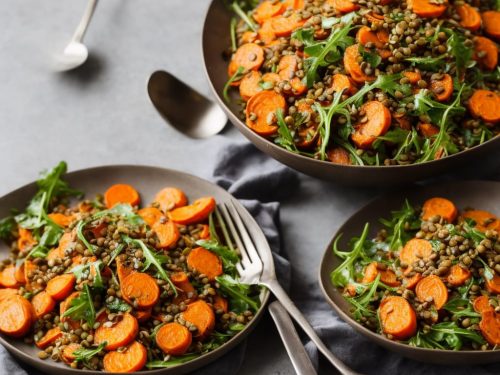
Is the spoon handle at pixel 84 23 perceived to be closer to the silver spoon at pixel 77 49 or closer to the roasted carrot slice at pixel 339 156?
the silver spoon at pixel 77 49

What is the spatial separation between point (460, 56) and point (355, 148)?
2.14ft

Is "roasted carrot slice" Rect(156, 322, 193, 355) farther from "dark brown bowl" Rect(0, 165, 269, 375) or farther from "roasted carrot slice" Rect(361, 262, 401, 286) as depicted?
"roasted carrot slice" Rect(361, 262, 401, 286)

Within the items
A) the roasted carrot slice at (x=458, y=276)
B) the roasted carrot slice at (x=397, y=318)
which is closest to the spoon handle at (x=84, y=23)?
the roasted carrot slice at (x=397, y=318)

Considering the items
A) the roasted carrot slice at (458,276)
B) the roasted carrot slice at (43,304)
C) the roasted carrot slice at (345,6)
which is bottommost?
the roasted carrot slice at (458,276)

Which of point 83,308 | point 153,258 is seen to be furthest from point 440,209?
point 83,308

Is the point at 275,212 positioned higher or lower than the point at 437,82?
lower

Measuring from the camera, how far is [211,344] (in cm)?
347

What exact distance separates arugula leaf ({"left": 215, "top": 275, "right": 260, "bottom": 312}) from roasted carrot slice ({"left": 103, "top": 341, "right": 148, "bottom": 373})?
1.49ft

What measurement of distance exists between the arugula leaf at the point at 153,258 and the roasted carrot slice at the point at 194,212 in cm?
31

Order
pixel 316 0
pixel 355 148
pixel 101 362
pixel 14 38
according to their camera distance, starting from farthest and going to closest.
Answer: pixel 14 38
pixel 316 0
pixel 355 148
pixel 101 362

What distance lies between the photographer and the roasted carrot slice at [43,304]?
3.51m

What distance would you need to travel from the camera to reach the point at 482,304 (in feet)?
11.0

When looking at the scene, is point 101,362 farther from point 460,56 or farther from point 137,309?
point 460,56

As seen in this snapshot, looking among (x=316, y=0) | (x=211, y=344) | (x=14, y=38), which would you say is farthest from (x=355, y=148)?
(x=14, y=38)
